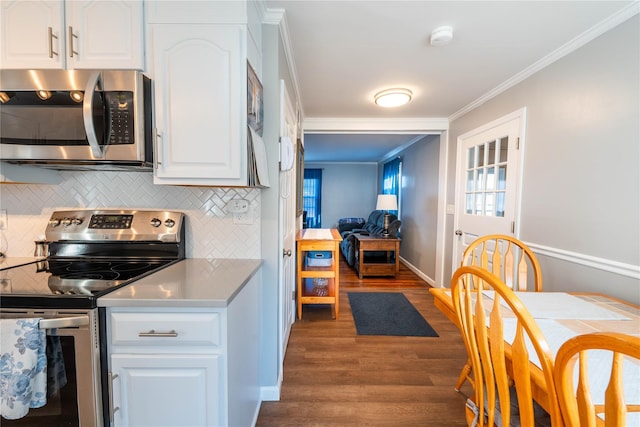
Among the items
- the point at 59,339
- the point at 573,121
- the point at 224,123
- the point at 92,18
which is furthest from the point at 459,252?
the point at 92,18

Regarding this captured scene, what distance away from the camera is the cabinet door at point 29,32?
1199mm

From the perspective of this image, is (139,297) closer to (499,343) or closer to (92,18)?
(499,343)

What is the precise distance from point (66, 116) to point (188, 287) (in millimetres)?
977

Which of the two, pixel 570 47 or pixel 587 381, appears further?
pixel 570 47

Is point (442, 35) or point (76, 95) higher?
point (442, 35)

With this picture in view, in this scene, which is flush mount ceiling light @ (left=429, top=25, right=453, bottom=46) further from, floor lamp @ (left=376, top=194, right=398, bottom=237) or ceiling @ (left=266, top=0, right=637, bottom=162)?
floor lamp @ (left=376, top=194, right=398, bottom=237)

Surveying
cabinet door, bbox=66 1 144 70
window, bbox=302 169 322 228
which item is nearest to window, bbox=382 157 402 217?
window, bbox=302 169 322 228

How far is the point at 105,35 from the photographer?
4.01 ft

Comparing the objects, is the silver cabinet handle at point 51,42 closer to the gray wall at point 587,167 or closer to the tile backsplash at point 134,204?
the tile backsplash at point 134,204

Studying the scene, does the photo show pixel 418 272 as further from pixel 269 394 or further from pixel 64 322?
pixel 64 322

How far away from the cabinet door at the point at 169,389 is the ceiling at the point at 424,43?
1.79 meters

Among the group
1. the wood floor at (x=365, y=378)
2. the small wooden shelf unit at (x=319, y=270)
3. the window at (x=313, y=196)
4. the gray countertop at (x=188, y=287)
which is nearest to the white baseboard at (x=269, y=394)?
the wood floor at (x=365, y=378)

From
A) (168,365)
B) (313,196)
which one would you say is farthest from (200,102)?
(313,196)

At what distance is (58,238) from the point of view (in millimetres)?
1473
